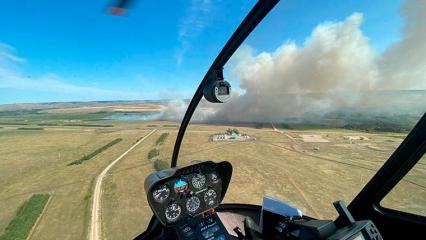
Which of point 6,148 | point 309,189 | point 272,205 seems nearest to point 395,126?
point 272,205

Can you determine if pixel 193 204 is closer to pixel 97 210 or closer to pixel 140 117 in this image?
pixel 97 210

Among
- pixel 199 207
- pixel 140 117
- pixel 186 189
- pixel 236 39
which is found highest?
pixel 236 39

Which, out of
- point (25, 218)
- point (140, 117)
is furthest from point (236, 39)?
point (140, 117)

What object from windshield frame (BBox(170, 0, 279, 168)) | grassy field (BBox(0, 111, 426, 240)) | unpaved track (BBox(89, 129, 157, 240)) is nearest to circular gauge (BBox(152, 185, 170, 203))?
windshield frame (BBox(170, 0, 279, 168))

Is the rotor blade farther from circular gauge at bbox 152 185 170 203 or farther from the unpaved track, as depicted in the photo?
the unpaved track

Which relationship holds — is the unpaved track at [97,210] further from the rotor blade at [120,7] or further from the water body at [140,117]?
the water body at [140,117]

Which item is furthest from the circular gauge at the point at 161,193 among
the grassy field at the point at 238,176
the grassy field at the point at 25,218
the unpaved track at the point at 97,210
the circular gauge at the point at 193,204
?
the grassy field at the point at 25,218
